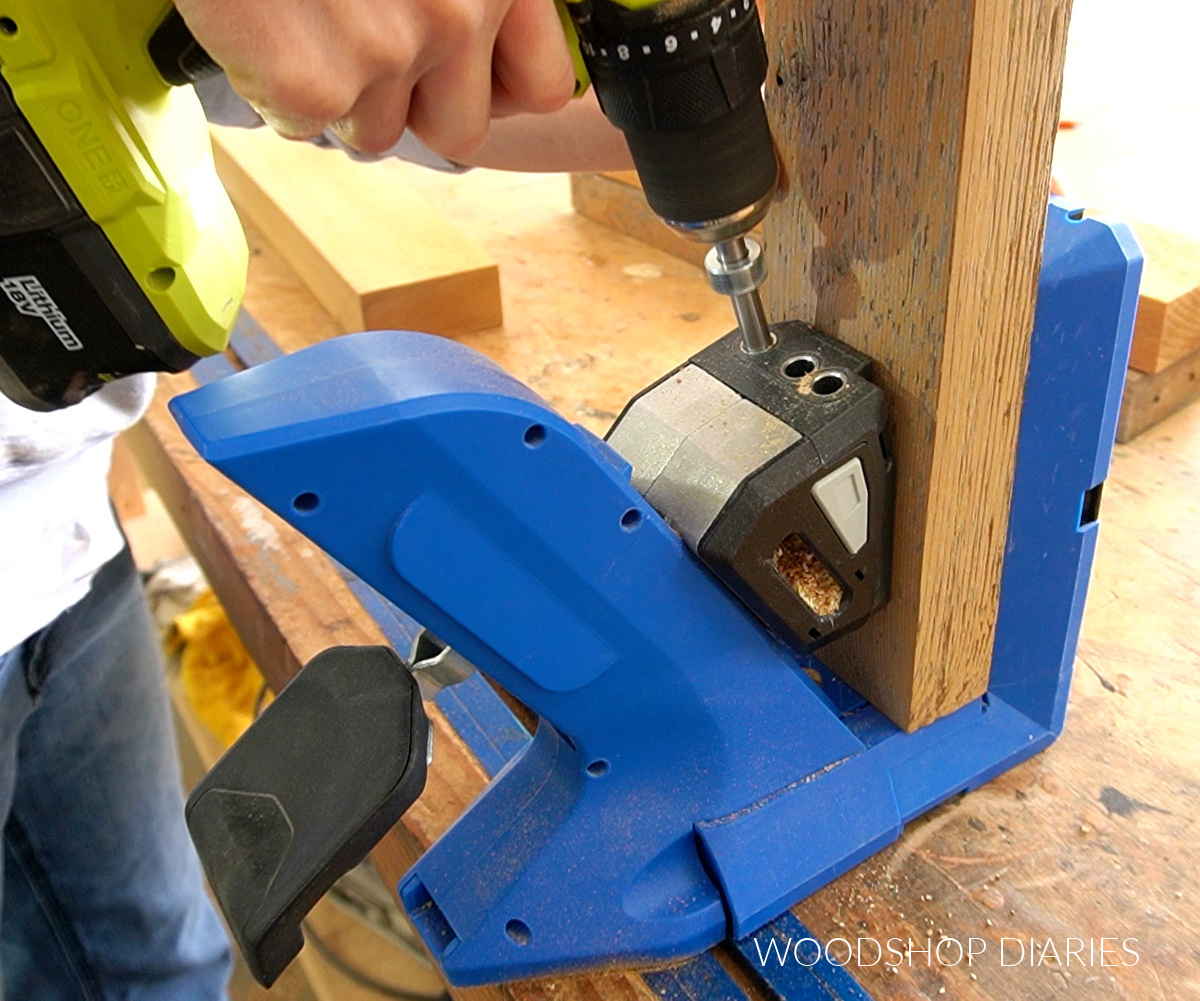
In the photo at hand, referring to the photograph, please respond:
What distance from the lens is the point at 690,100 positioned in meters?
0.49

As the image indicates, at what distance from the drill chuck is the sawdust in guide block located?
19 centimetres

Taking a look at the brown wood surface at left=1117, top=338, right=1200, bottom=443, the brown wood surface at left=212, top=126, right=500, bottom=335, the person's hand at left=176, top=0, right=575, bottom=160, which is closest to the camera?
the person's hand at left=176, top=0, right=575, bottom=160

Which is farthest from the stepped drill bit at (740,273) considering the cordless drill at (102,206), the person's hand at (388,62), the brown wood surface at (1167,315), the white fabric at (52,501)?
the brown wood surface at (1167,315)

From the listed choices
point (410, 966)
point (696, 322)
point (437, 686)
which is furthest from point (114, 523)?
point (410, 966)

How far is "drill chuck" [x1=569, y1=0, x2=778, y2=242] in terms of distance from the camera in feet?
1.53

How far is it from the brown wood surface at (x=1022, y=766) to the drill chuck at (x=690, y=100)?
1.28 ft

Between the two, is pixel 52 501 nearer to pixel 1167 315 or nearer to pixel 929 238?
pixel 929 238

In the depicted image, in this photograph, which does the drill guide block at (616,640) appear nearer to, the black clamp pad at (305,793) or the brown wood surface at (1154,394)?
the black clamp pad at (305,793)

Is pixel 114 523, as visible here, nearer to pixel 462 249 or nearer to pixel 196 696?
pixel 462 249

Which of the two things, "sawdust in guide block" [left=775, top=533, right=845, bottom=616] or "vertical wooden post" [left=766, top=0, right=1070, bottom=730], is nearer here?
"vertical wooden post" [left=766, top=0, right=1070, bottom=730]

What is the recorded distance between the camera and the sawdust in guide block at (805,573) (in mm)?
629

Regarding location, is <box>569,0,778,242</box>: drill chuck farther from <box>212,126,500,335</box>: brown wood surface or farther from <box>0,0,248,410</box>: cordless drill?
<box>212,126,500,335</box>: brown wood surface

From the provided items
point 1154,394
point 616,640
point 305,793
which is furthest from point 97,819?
point 1154,394

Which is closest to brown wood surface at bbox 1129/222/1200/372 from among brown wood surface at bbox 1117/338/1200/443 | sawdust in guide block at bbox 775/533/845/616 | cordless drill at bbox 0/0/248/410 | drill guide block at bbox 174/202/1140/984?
brown wood surface at bbox 1117/338/1200/443
